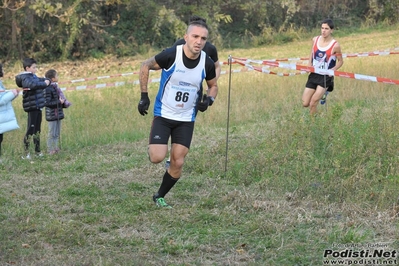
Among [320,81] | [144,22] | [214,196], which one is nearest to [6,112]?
[214,196]

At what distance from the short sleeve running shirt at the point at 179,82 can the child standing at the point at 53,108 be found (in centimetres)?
386

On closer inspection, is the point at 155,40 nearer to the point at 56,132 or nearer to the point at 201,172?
the point at 56,132

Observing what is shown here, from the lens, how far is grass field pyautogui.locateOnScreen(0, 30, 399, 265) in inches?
222

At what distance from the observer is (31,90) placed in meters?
10.2

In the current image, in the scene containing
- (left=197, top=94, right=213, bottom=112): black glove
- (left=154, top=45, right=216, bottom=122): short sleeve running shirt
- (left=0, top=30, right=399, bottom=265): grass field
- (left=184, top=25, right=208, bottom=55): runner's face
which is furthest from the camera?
(left=197, top=94, right=213, bottom=112): black glove

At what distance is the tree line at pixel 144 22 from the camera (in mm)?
25141

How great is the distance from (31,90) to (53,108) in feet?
1.53

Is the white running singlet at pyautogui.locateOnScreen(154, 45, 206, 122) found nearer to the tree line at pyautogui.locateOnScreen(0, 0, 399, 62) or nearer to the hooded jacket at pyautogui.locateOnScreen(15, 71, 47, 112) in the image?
the hooded jacket at pyautogui.locateOnScreen(15, 71, 47, 112)

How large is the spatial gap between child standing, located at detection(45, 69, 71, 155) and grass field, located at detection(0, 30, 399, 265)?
26 centimetres

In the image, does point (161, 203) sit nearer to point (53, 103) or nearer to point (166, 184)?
point (166, 184)

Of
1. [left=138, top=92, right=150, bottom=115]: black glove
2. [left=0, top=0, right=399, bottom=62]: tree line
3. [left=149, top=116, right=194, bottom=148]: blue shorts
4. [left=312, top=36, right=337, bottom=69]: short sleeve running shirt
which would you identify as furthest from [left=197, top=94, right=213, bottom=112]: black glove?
[left=0, top=0, right=399, bottom=62]: tree line

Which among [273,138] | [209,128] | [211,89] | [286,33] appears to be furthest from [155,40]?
[211,89]

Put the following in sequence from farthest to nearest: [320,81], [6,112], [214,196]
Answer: [320,81] < [6,112] < [214,196]

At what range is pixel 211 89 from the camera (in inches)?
281
